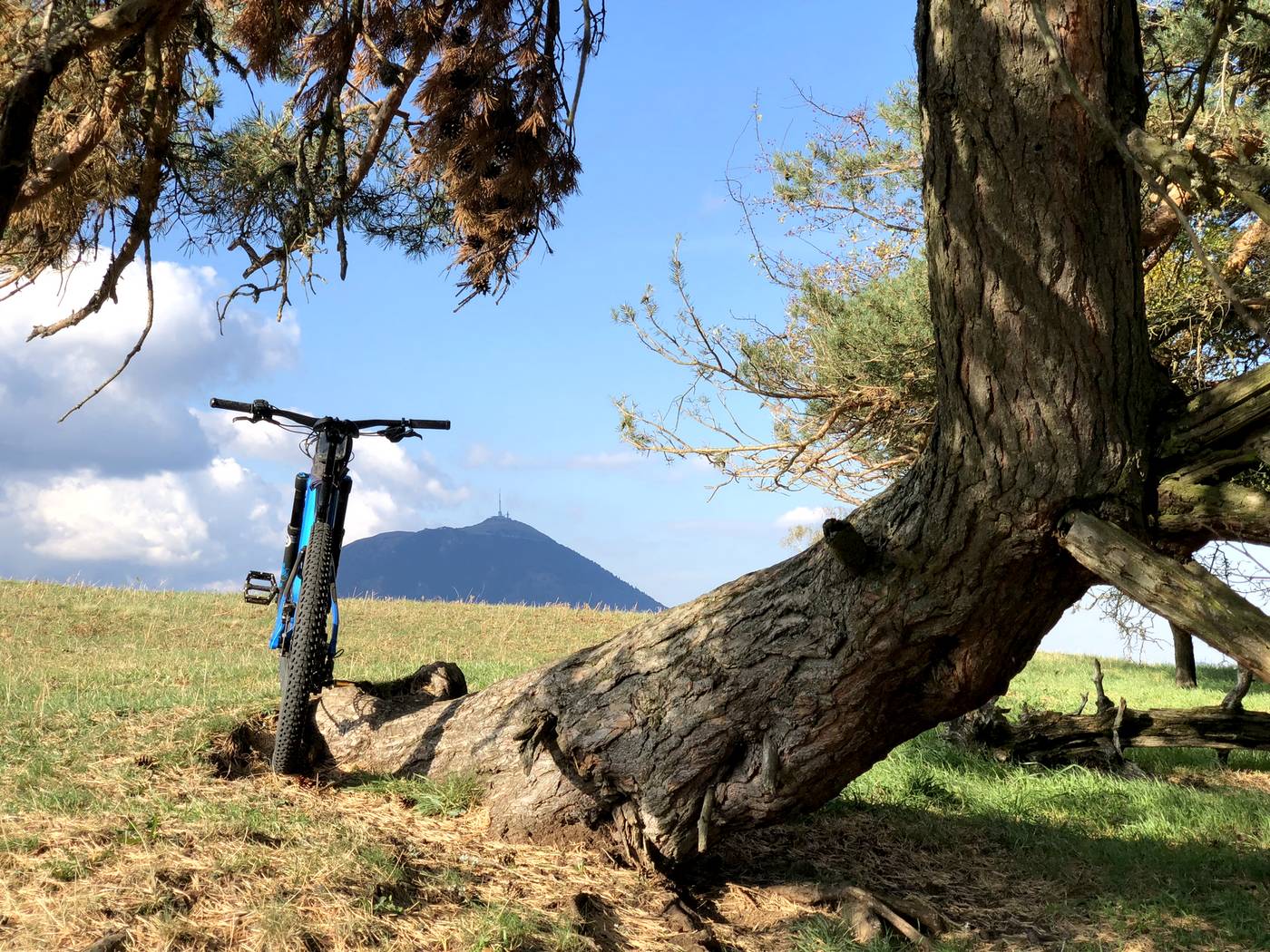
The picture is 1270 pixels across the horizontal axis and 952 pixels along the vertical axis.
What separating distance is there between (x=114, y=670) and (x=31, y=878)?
5.66 m

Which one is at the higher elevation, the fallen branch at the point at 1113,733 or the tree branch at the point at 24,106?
the tree branch at the point at 24,106

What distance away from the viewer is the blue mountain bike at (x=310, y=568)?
451cm

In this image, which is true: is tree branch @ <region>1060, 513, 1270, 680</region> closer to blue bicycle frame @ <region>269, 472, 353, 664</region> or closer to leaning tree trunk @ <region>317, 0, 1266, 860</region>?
leaning tree trunk @ <region>317, 0, 1266, 860</region>

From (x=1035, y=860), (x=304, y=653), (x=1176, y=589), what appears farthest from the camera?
(x=1035, y=860)

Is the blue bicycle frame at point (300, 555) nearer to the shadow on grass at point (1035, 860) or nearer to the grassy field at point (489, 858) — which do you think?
the grassy field at point (489, 858)

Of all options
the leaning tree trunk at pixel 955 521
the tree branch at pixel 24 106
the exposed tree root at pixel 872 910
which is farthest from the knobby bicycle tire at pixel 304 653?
the exposed tree root at pixel 872 910

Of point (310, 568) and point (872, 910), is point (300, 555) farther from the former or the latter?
point (872, 910)

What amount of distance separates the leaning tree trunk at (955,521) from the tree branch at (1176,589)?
0.57 feet

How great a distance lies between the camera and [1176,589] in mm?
3021

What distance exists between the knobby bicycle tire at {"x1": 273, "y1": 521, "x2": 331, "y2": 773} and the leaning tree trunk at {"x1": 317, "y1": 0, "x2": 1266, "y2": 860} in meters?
1.03

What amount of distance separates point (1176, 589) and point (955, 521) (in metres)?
0.74

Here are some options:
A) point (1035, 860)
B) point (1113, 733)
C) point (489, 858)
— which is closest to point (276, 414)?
point (489, 858)

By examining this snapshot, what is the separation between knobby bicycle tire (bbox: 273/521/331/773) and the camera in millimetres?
4469

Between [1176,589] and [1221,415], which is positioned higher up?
[1221,415]
